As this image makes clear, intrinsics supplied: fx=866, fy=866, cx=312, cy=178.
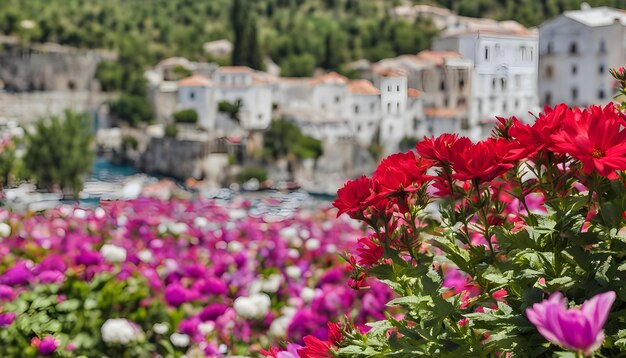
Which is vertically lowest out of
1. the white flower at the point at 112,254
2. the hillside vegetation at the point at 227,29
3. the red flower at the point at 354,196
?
the white flower at the point at 112,254

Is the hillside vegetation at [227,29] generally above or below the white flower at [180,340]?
above

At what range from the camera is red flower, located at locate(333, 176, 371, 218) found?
0.57 metres

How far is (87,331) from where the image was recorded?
1.27 m

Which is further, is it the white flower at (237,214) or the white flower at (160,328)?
the white flower at (237,214)

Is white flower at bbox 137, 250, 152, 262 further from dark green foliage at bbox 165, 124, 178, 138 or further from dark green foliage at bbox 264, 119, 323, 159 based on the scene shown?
dark green foliage at bbox 165, 124, 178, 138

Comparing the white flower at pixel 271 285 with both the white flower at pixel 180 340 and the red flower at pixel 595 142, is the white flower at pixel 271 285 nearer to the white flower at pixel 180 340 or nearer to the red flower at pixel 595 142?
the white flower at pixel 180 340

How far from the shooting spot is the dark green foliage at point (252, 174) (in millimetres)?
15484

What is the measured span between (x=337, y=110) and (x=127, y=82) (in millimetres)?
6992

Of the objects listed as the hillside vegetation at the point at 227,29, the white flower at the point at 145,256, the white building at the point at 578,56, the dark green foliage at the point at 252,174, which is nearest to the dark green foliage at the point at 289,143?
the dark green foliage at the point at 252,174

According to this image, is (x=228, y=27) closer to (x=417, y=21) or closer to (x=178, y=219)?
(x=417, y=21)

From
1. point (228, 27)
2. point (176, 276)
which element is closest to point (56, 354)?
point (176, 276)

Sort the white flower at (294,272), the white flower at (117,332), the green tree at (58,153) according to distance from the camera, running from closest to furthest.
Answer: the white flower at (117,332) → the white flower at (294,272) → the green tree at (58,153)

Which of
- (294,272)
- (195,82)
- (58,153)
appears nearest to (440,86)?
(294,272)

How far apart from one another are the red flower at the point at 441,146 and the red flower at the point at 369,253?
3.5 inches
